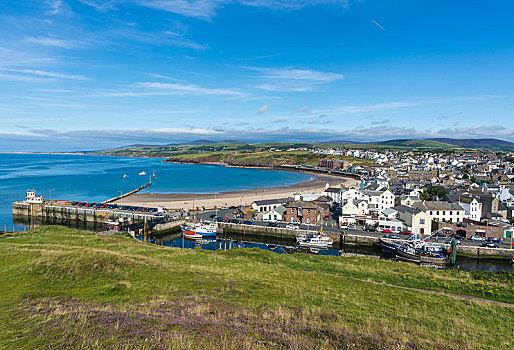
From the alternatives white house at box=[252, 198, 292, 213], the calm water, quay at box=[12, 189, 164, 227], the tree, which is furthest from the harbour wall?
the tree

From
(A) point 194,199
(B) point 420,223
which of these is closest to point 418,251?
(B) point 420,223

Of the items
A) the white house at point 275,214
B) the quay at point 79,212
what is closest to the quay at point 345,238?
the white house at point 275,214

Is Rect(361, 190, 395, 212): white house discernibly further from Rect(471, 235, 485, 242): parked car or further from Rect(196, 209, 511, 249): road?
Rect(471, 235, 485, 242): parked car

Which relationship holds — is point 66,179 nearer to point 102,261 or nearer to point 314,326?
point 102,261

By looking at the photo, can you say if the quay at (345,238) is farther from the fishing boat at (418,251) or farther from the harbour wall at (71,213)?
the harbour wall at (71,213)

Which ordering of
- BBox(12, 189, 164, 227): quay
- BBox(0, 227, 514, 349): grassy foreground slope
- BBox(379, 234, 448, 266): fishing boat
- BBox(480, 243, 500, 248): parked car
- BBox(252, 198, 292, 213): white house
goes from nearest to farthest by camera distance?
BBox(0, 227, 514, 349): grassy foreground slope
BBox(379, 234, 448, 266): fishing boat
BBox(480, 243, 500, 248): parked car
BBox(12, 189, 164, 227): quay
BBox(252, 198, 292, 213): white house

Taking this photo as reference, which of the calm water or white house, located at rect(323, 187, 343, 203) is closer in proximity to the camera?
the calm water

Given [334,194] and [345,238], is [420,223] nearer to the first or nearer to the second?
[345,238]

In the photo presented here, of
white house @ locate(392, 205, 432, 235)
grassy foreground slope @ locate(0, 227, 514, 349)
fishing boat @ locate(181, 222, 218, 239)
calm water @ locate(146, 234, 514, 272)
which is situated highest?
grassy foreground slope @ locate(0, 227, 514, 349)
